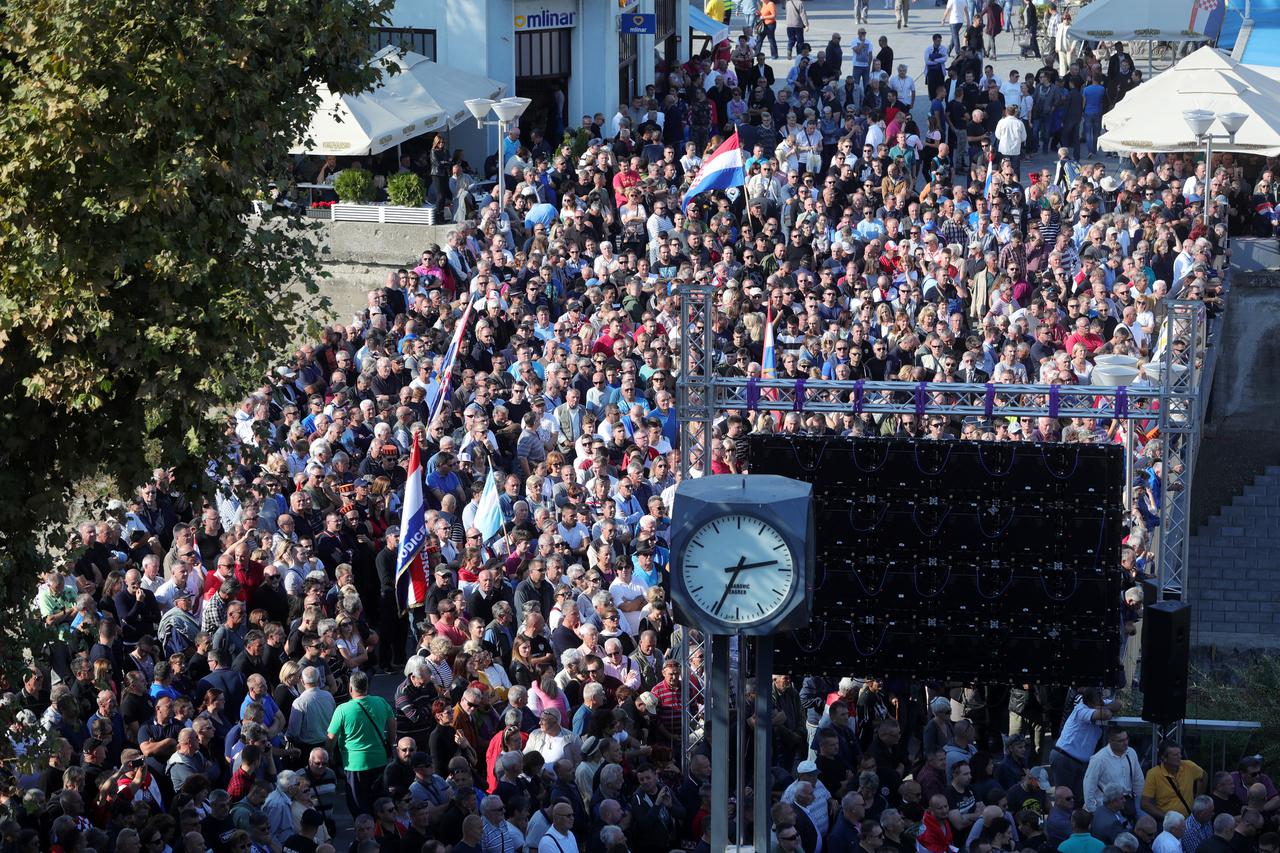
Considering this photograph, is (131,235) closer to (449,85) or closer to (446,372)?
(446,372)

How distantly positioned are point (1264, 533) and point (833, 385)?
14.2 meters

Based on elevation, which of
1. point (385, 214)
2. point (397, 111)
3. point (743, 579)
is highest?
point (397, 111)

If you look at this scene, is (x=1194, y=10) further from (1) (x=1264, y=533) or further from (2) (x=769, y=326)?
(2) (x=769, y=326)

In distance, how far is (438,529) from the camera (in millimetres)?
18719

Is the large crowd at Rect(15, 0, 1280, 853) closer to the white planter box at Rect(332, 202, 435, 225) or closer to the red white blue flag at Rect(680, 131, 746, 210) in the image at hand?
the white planter box at Rect(332, 202, 435, 225)

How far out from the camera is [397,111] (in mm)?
31984

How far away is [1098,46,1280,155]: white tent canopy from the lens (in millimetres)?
28906

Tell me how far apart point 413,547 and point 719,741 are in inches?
281

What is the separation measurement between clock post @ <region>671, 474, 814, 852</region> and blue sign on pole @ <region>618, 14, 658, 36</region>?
87.2 ft

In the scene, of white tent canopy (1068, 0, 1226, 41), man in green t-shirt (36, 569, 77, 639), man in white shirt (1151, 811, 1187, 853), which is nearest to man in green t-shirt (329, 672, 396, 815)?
man in green t-shirt (36, 569, 77, 639)

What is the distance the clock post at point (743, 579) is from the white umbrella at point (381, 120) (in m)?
20.4

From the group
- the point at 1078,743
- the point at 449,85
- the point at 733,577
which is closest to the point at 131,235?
the point at 733,577

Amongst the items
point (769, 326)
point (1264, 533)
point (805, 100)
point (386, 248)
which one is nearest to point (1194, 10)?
point (805, 100)

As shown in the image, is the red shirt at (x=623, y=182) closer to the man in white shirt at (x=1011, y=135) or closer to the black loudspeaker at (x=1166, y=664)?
the man in white shirt at (x=1011, y=135)
